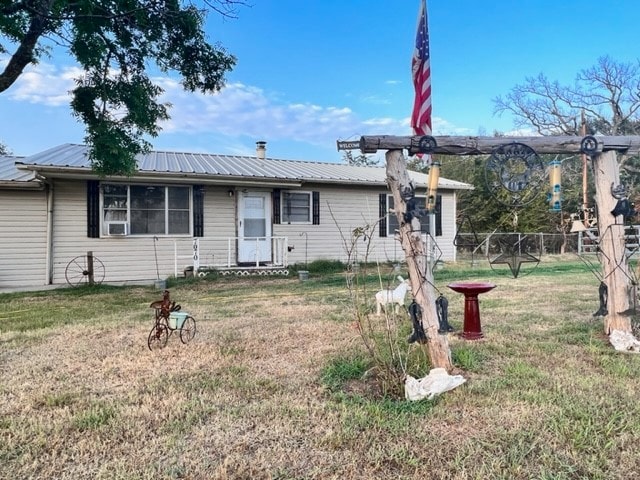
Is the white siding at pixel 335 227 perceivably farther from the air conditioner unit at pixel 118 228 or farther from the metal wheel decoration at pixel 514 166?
the metal wheel decoration at pixel 514 166

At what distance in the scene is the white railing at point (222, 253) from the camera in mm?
9898

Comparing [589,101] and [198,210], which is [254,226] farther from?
[589,101]

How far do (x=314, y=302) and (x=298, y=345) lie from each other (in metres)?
2.46

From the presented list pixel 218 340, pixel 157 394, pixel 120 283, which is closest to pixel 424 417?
pixel 157 394

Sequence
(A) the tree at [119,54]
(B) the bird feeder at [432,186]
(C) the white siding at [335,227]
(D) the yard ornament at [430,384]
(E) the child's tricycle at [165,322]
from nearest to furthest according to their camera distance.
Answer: (D) the yard ornament at [430,384]
(B) the bird feeder at [432,186]
(E) the child's tricycle at [165,322]
(A) the tree at [119,54]
(C) the white siding at [335,227]

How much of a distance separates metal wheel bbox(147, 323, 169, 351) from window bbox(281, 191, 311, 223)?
706cm

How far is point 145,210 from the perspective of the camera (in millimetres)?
9734

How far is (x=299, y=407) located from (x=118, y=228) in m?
8.11

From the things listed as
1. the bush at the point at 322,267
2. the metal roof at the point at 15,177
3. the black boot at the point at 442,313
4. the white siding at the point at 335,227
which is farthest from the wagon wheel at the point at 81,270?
the black boot at the point at 442,313

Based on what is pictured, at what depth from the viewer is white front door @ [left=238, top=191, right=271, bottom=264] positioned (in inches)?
418

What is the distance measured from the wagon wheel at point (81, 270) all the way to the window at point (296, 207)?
4360 mm

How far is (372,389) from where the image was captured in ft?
9.95

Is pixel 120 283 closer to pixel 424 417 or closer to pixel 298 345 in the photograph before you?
pixel 298 345

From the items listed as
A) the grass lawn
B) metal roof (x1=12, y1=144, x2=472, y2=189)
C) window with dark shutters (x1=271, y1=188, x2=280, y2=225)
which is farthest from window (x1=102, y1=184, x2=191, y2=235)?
the grass lawn
